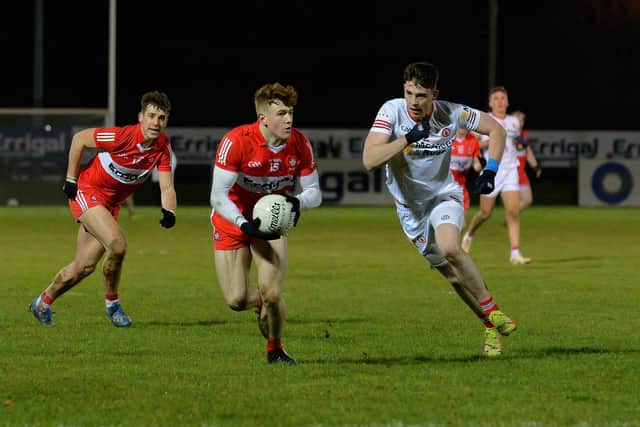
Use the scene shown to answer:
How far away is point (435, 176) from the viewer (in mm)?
10031

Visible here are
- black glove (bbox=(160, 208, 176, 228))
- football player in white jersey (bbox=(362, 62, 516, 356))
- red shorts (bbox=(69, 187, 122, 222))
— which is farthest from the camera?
red shorts (bbox=(69, 187, 122, 222))

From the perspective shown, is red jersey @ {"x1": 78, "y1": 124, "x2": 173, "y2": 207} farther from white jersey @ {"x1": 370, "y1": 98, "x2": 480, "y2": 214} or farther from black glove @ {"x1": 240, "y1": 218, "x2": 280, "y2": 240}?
black glove @ {"x1": 240, "y1": 218, "x2": 280, "y2": 240}

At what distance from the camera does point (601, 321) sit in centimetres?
1188

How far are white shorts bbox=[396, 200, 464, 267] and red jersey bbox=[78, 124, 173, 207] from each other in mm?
2374

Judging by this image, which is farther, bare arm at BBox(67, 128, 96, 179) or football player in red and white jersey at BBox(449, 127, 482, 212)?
football player in red and white jersey at BBox(449, 127, 482, 212)

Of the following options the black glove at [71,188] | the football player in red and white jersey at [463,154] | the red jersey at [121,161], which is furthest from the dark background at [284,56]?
the black glove at [71,188]

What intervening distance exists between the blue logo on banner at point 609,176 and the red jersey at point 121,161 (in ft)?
83.2

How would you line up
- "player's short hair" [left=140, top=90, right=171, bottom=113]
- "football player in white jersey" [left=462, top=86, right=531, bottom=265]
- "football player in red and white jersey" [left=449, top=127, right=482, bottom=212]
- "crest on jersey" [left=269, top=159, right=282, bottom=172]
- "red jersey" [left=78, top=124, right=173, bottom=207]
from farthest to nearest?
1. "football player in red and white jersey" [left=449, top=127, right=482, bottom=212]
2. "football player in white jersey" [left=462, top=86, right=531, bottom=265]
3. "red jersey" [left=78, top=124, right=173, bottom=207]
4. "player's short hair" [left=140, top=90, right=171, bottom=113]
5. "crest on jersey" [left=269, top=159, right=282, bottom=172]

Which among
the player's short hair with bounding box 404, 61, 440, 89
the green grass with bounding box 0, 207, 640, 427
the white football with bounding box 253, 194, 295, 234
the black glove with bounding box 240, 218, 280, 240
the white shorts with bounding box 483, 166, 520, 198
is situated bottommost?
the green grass with bounding box 0, 207, 640, 427

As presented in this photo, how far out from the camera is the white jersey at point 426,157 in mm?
9836

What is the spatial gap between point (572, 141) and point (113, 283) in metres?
28.1

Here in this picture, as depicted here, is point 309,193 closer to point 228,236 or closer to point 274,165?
point 274,165

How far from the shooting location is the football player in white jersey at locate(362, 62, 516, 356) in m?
9.54

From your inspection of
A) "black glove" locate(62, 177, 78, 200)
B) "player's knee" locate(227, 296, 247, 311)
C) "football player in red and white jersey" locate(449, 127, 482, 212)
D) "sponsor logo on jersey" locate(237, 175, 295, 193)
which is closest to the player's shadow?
"player's knee" locate(227, 296, 247, 311)
